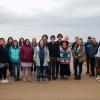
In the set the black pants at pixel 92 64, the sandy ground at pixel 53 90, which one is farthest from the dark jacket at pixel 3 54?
the black pants at pixel 92 64

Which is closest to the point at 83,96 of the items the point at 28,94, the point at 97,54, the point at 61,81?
the point at 28,94

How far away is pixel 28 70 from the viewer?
46.0 ft

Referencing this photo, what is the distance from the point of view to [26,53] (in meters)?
13.7

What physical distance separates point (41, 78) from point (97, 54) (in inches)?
96.8

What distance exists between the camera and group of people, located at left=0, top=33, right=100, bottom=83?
13625 millimetres

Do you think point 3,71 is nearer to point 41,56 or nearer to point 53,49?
point 41,56

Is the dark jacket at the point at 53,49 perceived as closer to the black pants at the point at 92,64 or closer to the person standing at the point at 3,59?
the person standing at the point at 3,59

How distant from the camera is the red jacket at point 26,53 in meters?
13.7

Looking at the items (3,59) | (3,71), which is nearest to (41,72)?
(3,71)

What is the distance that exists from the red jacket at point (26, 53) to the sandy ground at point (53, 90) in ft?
3.02

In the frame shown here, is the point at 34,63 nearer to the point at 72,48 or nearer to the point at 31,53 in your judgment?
the point at 31,53

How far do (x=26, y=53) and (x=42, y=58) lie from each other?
2.08 ft

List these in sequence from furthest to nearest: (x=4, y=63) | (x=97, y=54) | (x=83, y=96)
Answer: (x=97, y=54)
(x=4, y=63)
(x=83, y=96)

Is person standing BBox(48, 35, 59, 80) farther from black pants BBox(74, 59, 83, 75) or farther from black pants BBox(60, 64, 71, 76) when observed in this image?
black pants BBox(74, 59, 83, 75)
